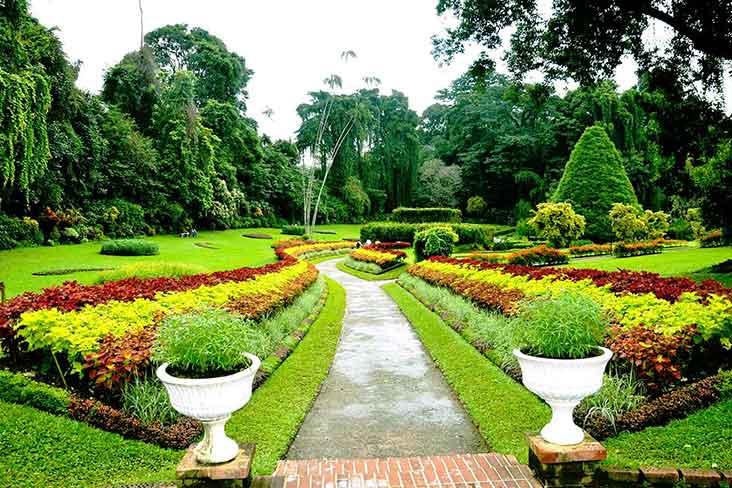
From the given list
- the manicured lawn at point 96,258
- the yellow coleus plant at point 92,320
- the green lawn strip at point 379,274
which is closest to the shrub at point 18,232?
the manicured lawn at point 96,258

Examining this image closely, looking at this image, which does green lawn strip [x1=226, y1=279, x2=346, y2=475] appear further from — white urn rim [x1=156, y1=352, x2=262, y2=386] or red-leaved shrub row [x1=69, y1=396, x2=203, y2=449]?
white urn rim [x1=156, y1=352, x2=262, y2=386]

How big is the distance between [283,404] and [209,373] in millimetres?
2003

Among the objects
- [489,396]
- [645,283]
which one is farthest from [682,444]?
[645,283]

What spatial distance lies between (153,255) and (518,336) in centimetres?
2005

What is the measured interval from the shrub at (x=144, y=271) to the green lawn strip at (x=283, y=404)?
5.99 metres

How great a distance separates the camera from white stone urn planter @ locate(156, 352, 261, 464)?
10.3 feet

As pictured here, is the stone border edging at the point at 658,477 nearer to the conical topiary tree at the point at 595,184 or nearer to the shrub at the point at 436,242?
the shrub at the point at 436,242

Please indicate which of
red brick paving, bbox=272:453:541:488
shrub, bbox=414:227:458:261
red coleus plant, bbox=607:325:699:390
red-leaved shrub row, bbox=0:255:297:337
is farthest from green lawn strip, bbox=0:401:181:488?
shrub, bbox=414:227:458:261

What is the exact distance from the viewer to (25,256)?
18.2 metres

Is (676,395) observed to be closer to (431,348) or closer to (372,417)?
(372,417)

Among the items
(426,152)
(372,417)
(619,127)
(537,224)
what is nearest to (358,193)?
(426,152)

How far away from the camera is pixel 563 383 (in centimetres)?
327

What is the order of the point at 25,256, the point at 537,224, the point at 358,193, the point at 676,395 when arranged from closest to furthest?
1. the point at 676,395
2. the point at 25,256
3. the point at 537,224
4. the point at 358,193

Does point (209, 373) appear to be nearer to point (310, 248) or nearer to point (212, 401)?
point (212, 401)
